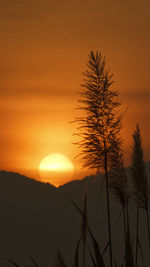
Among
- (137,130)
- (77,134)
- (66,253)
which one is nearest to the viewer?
(77,134)

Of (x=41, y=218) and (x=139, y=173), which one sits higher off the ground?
(x=41, y=218)

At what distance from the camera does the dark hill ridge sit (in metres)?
48.9

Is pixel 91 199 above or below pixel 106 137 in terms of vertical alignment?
above

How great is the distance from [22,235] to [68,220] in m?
8.49

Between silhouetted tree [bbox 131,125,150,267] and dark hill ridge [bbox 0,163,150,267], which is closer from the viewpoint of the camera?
silhouetted tree [bbox 131,125,150,267]

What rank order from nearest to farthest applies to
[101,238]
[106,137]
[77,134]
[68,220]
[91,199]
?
[106,137] < [77,134] < [101,238] < [68,220] < [91,199]

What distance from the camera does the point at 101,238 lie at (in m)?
52.3

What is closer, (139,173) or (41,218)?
(139,173)

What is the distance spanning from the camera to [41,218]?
56688 millimetres

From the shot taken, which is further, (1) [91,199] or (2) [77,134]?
(1) [91,199]

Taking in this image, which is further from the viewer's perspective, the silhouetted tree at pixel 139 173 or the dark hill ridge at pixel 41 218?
the dark hill ridge at pixel 41 218

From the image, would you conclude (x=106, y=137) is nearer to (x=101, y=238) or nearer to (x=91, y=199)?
(x=101, y=238)

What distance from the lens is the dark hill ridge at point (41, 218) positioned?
161ft

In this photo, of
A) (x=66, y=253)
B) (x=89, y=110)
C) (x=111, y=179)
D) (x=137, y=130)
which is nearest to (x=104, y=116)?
(x=89, y=110)
